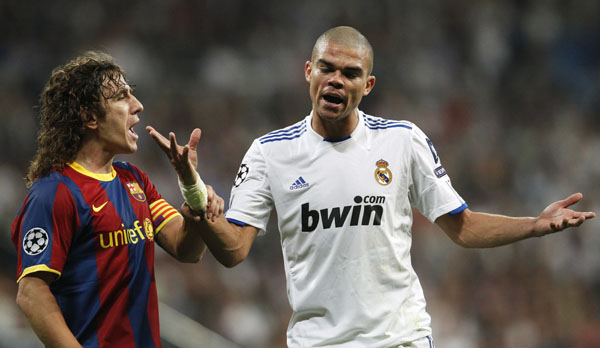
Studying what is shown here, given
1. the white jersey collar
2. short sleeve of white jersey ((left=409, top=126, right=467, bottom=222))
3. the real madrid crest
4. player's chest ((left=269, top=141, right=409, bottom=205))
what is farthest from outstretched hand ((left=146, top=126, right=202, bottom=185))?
short sleeve of white jersey ((left=409, top=126, right=467, bottom=222))

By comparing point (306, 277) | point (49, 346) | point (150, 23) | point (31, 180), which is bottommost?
point (49, 346)

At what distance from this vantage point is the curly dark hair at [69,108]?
132 inches

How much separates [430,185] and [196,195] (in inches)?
48.1

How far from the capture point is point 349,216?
11.8ft

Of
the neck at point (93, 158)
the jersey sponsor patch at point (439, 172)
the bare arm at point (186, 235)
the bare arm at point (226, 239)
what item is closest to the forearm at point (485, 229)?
the jersey sponsor patch at point (439, 172)

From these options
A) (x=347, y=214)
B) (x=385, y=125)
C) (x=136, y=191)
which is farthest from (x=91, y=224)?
(x=385, y=125)

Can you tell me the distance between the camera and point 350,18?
10766mm

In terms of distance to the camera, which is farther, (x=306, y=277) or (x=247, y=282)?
(x=247, y=282)

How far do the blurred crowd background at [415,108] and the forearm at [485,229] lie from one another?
14.0 ft

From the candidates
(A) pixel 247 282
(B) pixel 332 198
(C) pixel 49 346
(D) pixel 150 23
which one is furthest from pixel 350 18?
(C) pixel 49 346

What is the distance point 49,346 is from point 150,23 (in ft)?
24.7

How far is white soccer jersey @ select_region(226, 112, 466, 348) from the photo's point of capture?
3559 mm

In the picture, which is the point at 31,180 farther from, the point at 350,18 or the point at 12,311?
the point at 350,18

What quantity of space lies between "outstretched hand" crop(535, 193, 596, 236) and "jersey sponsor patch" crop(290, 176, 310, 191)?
1.14m
